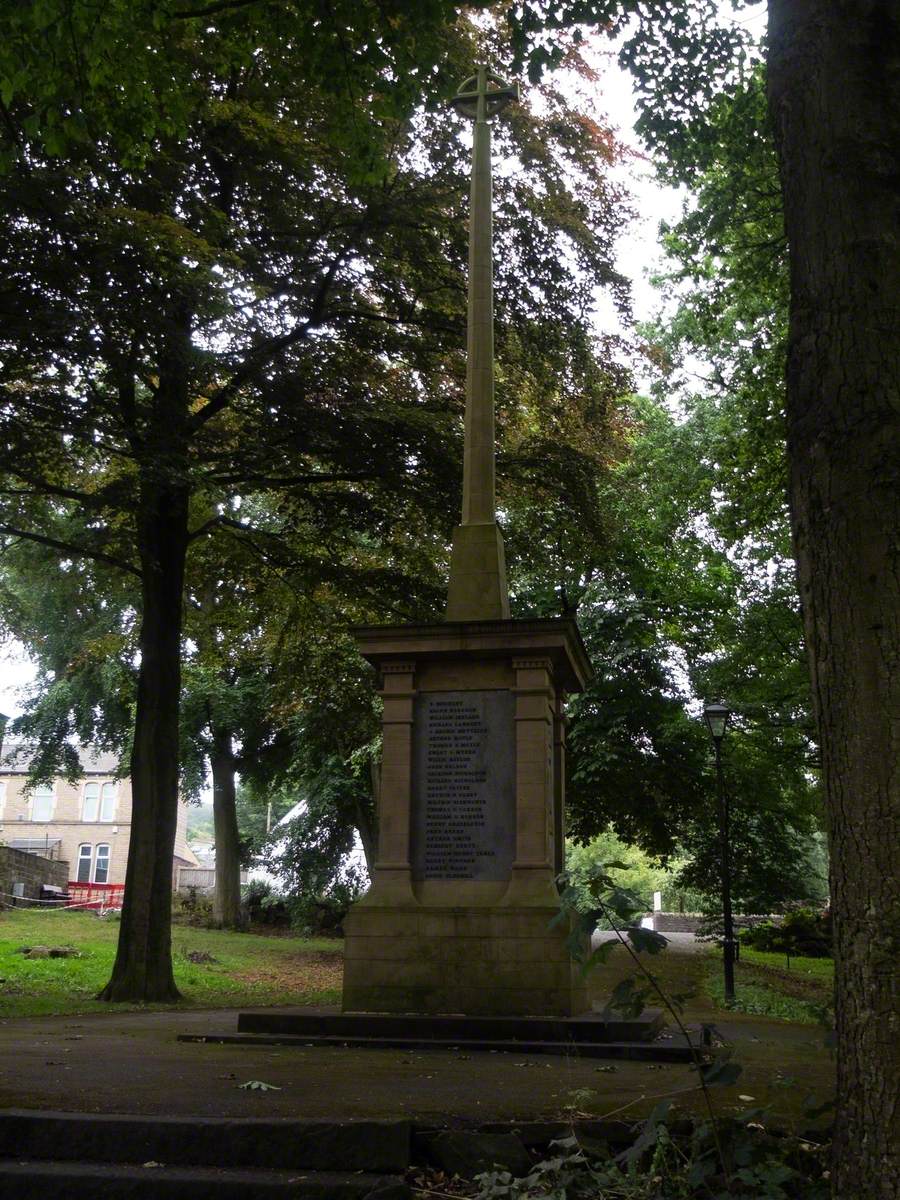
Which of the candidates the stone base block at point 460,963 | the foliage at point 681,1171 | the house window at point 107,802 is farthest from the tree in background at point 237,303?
the house window at point 107,802

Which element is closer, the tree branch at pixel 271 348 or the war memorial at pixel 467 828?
the war memorial at pixel 467 828

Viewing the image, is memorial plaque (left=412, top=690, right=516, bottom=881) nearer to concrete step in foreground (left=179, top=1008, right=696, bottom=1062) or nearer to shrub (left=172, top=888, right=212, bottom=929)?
concrete step in foreground (left=179, top=1008, right=696, bottom=1062)

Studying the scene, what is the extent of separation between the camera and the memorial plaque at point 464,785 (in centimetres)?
954

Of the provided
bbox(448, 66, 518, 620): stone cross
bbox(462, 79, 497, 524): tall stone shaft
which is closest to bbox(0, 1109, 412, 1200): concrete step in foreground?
bbox(448, 66, 518, 620): stone cross

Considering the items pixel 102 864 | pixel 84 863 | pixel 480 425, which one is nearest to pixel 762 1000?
pixel 480 425

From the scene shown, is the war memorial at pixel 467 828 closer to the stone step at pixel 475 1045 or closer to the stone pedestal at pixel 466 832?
the stone pedestal at pixel 466 832

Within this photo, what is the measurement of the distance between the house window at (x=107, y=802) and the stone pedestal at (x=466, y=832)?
63.8 m

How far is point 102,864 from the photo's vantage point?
225 ft

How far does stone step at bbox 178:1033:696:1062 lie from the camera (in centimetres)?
748

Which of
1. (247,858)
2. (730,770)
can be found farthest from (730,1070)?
(247,858)

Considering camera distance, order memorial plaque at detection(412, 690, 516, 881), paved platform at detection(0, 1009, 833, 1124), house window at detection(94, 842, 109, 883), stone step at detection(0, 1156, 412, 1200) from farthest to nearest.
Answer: house window at detection(94, 842, 109, 883) → memorial plaque at detection(412, 690, 516, 881) → paved platform at detection(0, 1009, 833, 1124) → stone step at detection(0, 1156, 412, 1200)

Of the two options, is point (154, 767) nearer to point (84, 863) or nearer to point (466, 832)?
point (466, 832)

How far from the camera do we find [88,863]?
68500mm

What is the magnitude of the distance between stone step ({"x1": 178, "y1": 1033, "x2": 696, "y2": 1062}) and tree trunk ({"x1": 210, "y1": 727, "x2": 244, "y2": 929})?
979 inches
